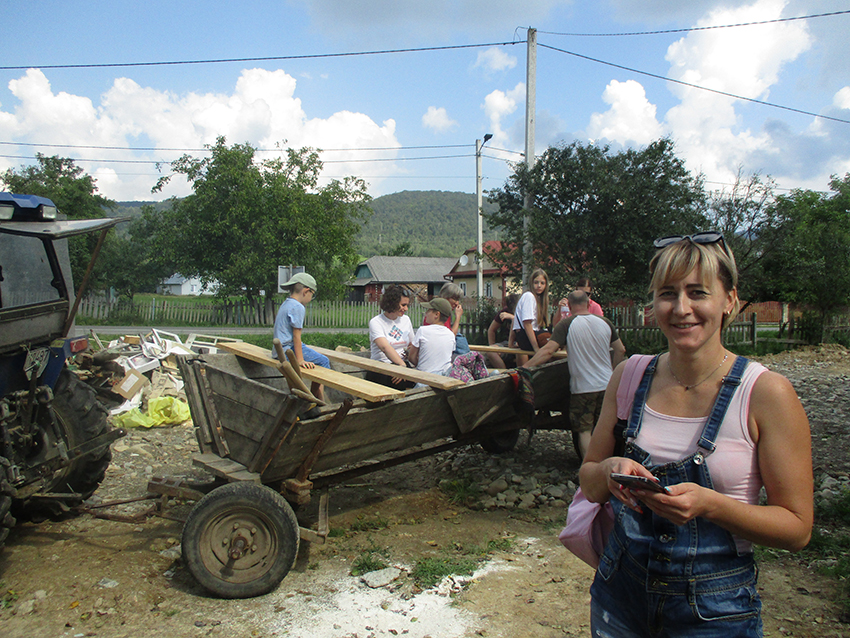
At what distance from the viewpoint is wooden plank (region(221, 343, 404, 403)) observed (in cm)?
408

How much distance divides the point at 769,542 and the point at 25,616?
12.8 ft

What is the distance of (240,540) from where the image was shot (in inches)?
146

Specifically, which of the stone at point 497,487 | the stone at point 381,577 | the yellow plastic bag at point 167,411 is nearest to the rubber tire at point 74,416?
the stone at point 381,577

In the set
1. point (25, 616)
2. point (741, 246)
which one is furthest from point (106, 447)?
point (741, 246)

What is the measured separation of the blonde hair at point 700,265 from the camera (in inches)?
63.9

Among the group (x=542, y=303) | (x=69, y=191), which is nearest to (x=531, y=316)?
(x=542, y=303)

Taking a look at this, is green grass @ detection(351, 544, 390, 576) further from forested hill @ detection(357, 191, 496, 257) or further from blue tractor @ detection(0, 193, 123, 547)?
forested hill @ detection(357, 191, 496, 257)

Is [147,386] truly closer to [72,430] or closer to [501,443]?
[72,430]

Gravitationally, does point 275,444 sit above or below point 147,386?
above

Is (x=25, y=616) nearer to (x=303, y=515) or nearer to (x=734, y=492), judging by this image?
(x=303, y=515)

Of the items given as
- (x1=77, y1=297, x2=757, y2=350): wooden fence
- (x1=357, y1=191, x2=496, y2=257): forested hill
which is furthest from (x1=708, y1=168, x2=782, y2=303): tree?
(x1=357, y1=191, x2=496, y2=257): forested hill

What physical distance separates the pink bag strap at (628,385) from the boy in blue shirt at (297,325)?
3.60 m

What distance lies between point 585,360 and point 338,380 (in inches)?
94.3

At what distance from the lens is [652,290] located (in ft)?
5.72
